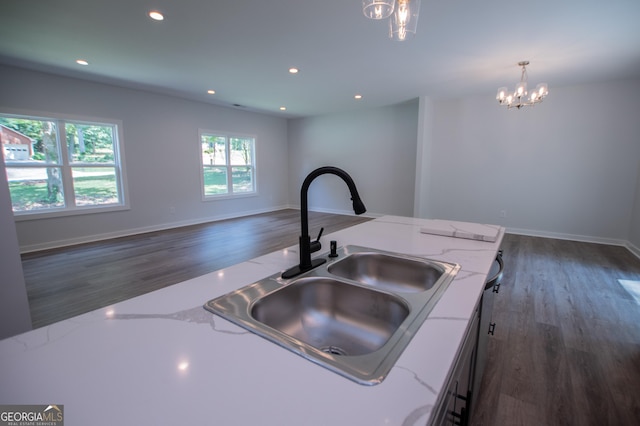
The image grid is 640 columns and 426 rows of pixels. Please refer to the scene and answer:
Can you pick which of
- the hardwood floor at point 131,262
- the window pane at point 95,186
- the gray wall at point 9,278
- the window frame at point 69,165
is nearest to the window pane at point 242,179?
the hardwood floor at point 131,262

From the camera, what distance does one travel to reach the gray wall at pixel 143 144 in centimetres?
393

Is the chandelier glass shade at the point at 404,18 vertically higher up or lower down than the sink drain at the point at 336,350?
higher up

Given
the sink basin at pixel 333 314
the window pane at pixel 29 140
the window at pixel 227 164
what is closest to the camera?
the sink basin at pixel 333 314

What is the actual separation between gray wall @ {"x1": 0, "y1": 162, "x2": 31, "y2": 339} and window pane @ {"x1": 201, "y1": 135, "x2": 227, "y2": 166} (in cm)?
442

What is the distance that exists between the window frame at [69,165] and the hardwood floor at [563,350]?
546 cm

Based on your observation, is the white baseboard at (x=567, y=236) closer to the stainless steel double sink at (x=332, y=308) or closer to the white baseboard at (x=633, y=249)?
the white baseboard at (x=633, y=249)

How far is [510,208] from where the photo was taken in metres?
5.02

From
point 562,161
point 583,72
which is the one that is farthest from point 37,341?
point 562,161

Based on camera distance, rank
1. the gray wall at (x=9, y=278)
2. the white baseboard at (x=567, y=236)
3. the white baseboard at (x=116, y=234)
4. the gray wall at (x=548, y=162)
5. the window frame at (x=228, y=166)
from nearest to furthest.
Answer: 1. the gray wall at (x=9, y=278)
2. the white baseboard at (x=116, y=234)
3. the gray wall at (x=548, y=162)
4. the white baseboard at (x=567, y=236)
5. the window frame at (x=228, y=166)

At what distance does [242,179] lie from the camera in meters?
6.88

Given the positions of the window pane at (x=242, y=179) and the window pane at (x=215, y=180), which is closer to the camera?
the window pane at (x=215, y=180)

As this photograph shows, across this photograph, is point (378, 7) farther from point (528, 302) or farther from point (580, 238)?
point (580, 238)

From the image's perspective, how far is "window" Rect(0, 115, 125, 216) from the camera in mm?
3863

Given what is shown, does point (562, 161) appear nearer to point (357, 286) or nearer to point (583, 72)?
point (583, 72)
